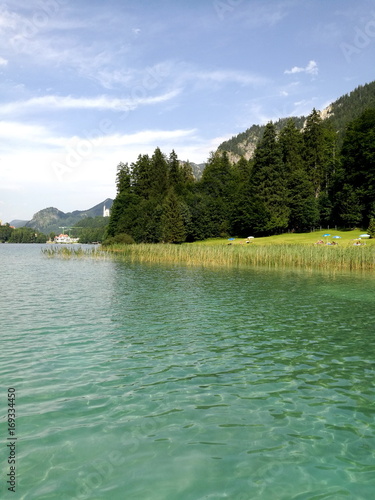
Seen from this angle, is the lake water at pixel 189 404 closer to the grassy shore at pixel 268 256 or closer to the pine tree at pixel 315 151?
the grassy shore at pixel 268 256

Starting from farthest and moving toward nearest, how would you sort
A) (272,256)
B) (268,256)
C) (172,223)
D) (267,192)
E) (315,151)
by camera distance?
(315,151) < (172,223) < (267,192) < (268,256) < (272,256)

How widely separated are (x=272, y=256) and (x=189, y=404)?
30147 mm

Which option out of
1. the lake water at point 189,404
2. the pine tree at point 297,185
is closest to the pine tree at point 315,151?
the pine tree at point 297,185

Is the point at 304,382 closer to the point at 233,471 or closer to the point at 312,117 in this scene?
the point at 233,471

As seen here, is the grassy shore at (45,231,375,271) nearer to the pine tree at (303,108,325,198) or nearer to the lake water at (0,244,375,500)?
the lake water at (0,244,375,500)

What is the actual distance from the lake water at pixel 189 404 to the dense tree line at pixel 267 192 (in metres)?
57.2

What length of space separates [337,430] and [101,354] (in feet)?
17.9

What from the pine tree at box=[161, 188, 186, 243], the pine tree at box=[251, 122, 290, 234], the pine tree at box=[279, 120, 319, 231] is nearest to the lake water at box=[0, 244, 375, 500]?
the pine tree at box=[251, 122, 290, 234]

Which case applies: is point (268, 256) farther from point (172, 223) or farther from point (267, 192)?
point (172, 223)

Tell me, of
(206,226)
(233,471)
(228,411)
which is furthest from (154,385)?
(206,226)

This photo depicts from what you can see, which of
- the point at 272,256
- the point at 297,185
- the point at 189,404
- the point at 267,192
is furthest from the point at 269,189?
the point at 189,404

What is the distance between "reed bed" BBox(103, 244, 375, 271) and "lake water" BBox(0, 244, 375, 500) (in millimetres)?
18641

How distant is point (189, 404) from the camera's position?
249 inches

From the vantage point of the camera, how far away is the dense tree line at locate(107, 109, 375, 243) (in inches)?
2606
